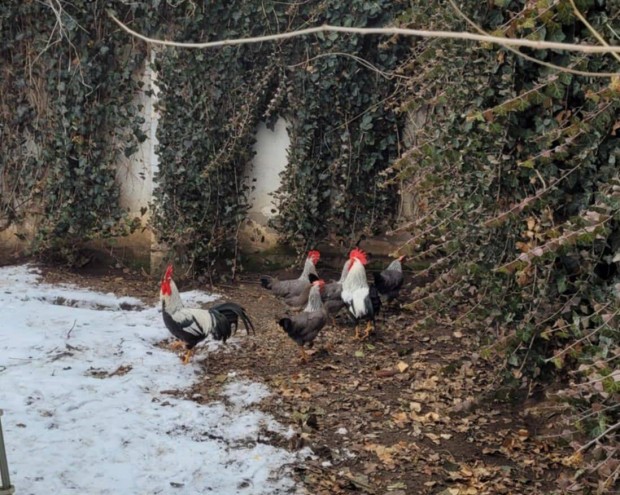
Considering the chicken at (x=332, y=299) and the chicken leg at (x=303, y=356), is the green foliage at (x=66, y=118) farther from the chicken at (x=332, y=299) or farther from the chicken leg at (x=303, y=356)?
the chicken leg at (x=303, y=356)

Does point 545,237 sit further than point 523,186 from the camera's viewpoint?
No

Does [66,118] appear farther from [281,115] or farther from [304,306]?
[304,306]

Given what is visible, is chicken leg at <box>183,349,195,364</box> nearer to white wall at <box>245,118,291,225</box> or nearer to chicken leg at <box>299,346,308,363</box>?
chicken leg at <box>299,346,308,363</box>

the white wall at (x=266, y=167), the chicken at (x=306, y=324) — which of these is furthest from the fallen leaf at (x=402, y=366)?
the white wall at (x=266, y=167)

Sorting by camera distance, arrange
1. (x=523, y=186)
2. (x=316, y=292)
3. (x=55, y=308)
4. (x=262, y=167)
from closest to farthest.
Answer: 1. (x=523, y=186)
2. (x=316, y=292)
3. (x=55, y=308)
4. (x=262, y=167)

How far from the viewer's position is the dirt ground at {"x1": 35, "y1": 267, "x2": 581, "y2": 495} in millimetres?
3307

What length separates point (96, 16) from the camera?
20.7ft

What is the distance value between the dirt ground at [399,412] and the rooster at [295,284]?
312 mm

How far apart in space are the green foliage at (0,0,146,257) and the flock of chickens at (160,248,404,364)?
2056 millimetres

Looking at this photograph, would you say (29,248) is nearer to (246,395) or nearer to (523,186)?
(246,395)

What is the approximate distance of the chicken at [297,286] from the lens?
5500 millimetres

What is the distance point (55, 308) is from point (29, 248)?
1783mm

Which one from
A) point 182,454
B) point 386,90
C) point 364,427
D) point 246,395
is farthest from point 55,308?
point 386,90

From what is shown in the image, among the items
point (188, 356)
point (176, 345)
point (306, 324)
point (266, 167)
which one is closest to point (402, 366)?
point (306, 324)
